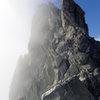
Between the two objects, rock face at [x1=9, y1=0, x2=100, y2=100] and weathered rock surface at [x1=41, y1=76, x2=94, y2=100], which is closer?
weathered rock surface at [x1=41, y1=76, x2=94, y2=100]

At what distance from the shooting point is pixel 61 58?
5406 centimetres

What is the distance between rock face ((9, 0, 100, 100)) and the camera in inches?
1193

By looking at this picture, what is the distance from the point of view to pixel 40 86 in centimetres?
6681

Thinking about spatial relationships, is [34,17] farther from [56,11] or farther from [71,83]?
[71,83]

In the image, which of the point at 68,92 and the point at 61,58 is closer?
the point at 68,92

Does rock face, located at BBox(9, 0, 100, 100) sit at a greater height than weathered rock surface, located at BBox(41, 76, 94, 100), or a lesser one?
greater

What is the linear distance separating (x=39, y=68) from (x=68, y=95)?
55550mm

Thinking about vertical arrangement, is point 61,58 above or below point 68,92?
above

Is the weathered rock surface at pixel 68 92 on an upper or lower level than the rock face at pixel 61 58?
lower

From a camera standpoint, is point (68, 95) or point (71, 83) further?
point (71, 83)

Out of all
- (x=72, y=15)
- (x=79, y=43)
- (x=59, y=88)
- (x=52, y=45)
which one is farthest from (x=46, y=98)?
(x=72, y=15)

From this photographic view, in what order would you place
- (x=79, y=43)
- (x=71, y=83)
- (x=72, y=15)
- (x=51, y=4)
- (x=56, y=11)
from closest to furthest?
1. (x=71, y=83)
2. (x=79, y=43)
3. (x=72, y=15)
4. (x=56, y=11)
5. (x=51, y=4)

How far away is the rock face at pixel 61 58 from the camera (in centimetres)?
3030

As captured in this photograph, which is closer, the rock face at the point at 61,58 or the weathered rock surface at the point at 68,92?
the weathered rock surface at the point at 68,92
